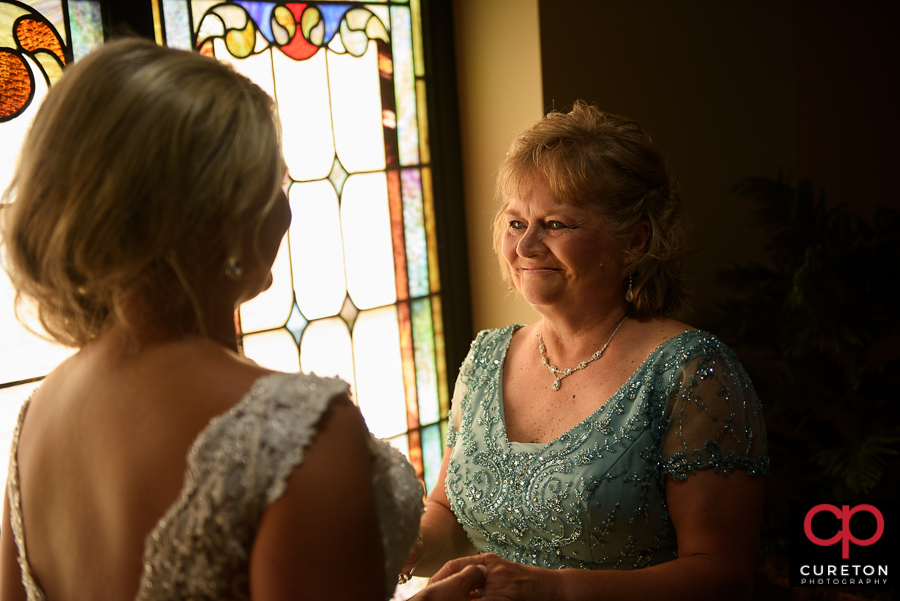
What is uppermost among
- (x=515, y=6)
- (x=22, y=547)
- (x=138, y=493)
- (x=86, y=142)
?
(x=515, y=6)

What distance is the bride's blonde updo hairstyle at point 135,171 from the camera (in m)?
0.75

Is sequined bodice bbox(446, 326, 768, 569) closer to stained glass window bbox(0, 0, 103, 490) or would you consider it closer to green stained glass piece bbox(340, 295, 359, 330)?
green stained glass piece bbox(340, 295, 359, 330)

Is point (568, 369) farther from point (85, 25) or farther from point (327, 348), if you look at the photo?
point (85, 25)

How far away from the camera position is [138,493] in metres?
0.80

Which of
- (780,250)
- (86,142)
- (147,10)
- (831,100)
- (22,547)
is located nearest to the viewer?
(86,142)

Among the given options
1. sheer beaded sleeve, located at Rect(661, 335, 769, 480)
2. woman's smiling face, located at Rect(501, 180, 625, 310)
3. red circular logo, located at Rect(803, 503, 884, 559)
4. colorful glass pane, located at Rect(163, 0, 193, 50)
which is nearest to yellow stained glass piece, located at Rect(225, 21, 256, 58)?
colorful glass pane, located at Rect(163, 0, 193, 50)

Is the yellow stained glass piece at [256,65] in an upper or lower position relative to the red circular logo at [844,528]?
upper

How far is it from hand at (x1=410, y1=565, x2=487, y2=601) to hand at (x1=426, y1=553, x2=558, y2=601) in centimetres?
2

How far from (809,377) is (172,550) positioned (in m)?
2.58

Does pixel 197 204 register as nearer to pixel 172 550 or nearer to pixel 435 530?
pixel 172 550

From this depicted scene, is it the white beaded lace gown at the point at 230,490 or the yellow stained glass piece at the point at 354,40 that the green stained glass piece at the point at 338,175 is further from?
the white beaded lace gown at the point at 230,490

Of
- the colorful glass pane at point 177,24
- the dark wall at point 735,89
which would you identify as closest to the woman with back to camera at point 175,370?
the colorful glass pane at point 177,24

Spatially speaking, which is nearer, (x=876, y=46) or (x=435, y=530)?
(x=435, y=530)

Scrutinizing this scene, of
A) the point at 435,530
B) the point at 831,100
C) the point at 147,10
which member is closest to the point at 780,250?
the point at 831,100
